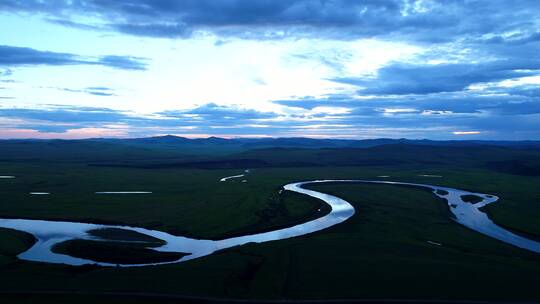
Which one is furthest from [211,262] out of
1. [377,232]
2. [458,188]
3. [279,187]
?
[458,188]

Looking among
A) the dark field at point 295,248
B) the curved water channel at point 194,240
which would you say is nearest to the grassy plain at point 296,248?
the dark field at point 295,248

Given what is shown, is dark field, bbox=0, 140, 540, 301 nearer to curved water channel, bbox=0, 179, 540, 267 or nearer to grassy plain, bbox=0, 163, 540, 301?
grassy plain, bbox=0, 163, 540, 301

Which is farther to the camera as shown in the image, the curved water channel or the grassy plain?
the curved water channel

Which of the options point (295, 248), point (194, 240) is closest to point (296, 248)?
point (295, 248)

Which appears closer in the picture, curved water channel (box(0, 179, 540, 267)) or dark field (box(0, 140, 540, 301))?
dark field (box(0, 140, 540, 301))

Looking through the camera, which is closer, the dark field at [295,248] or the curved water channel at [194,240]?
the dark field at [295,248]

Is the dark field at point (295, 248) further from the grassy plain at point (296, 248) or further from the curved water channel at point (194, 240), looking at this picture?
the curved water channel at point (194, 240)

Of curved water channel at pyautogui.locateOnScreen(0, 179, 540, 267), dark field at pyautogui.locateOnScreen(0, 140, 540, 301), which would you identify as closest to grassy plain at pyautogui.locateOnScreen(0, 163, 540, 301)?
dark field at pyautogui.locateOnScreen(0, 140, 540, 301)

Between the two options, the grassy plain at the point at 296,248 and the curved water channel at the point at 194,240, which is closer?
the grassy plain at the point at 296,248
